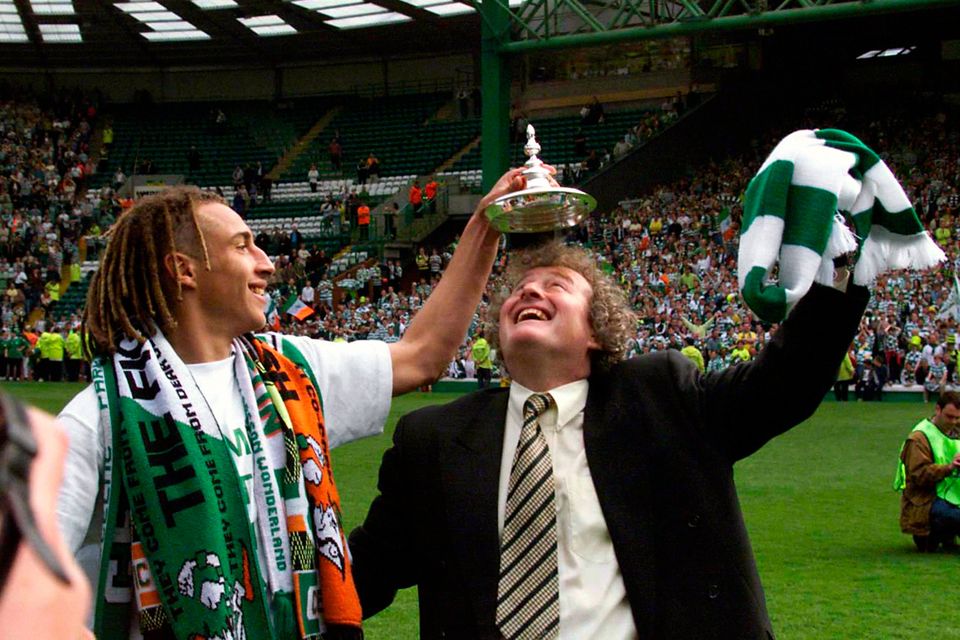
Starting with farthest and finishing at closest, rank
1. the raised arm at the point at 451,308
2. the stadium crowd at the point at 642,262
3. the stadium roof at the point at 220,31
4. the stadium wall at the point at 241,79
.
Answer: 1. the stadium wall at the point at 241,79
2. the stadium roof at the point at 220,31
3. the stadium crowd at the point at 642,262
4. the raised arm at the point at 451,308

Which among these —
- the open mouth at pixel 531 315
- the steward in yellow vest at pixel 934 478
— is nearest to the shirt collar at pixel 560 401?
the open mouth at pixel 531 315

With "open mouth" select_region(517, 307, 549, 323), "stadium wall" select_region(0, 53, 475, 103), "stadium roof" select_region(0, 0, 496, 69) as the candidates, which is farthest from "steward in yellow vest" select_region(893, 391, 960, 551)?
"stadium wall" select_region(0, 53, 475, 103)

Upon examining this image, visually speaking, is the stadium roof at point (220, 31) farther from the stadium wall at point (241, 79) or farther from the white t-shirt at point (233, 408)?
the white t-shirt at point (233, 408)

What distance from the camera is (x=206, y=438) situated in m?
2.40

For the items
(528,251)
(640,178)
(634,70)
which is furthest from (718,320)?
(528,251)

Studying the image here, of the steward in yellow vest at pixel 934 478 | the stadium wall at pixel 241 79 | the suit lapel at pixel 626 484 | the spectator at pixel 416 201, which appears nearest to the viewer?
the suit lapel at pixel 626 484

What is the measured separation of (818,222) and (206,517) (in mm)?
1216

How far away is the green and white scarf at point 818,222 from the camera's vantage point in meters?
2.38

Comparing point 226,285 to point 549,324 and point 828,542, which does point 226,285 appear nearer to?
point 549,324

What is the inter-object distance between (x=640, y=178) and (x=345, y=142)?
1004cm

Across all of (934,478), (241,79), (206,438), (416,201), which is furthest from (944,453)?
(241,79)

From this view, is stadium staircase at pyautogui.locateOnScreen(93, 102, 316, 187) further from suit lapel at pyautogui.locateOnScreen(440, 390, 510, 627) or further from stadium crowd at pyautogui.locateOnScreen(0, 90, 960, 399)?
suit lapel at pyautogui.locateOnScreen(440, 390, 510, 627)

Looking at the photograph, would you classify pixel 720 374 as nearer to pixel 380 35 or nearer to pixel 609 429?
pixel 609 429

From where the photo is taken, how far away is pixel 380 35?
37156 millimetres
